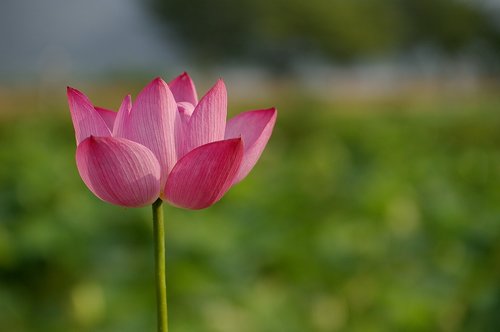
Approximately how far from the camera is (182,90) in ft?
1.56

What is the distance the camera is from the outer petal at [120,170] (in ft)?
1.20

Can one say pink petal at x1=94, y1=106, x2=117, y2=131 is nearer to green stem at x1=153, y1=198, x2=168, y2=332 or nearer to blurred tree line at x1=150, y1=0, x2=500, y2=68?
green stem at x1=153, y1=198, x2=168, y2=332

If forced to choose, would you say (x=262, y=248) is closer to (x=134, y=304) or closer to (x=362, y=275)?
(x=362, y=275)

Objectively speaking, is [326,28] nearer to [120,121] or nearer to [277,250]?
[277,250]

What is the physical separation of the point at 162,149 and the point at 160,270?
0.28ft

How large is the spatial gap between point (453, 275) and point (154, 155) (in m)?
1.49

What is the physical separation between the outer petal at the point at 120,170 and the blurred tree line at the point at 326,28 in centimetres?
2307

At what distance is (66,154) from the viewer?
4145 mm

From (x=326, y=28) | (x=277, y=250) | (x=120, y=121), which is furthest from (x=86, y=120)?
(x=326, y=28)

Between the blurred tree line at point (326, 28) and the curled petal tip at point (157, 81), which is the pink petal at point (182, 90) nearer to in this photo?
the curled petal tip at point (157, 81)

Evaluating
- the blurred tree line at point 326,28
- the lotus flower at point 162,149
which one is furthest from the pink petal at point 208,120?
the blurred tree line at point 326,28

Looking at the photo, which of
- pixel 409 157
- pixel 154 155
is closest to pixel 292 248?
pixel 154 155

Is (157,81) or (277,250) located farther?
(277,250)

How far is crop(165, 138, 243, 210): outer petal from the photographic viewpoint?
0.37m
